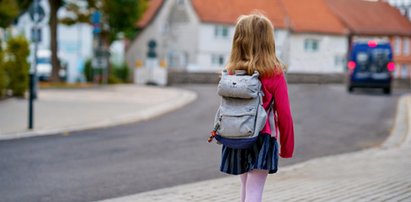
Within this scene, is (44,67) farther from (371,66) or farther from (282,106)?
(282,106)

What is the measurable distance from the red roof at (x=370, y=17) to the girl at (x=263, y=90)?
169 feet

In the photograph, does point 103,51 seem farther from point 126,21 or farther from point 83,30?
point 83,30

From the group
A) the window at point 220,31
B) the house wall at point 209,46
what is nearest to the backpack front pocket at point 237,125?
the house wall at point 209,46

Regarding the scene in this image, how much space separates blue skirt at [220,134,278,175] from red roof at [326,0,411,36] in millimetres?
51598

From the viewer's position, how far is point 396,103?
85.4ft

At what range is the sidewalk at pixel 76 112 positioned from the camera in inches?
588

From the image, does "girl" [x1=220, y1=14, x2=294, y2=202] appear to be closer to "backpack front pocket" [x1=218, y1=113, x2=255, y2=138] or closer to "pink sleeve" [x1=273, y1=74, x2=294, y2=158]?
"pink sleeve" [x1=273, y1=74, x2=294, y2=158]

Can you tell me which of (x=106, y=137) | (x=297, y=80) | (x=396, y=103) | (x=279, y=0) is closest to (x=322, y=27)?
(x=279, y=0)

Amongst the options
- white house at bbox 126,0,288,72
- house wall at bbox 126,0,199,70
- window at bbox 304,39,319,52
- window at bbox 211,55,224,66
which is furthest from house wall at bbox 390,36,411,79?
window at bbox 304,39,319,52

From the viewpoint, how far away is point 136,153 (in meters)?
11.3

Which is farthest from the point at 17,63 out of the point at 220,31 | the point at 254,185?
the point at 220,31

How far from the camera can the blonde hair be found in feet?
15.8

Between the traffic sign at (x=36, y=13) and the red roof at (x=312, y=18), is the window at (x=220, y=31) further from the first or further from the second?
the traffic sign at (x=36, y=13)

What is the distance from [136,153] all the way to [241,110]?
22.0 feet
